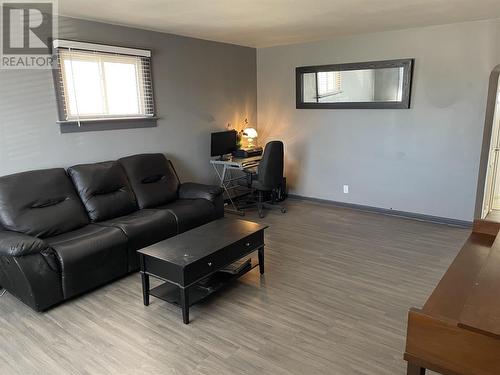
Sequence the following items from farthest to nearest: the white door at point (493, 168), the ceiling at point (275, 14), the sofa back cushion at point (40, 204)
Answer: the white door at point (493, 168)
the ceiling at point (275, 14)
the sofa back cushion at point (40, 204)

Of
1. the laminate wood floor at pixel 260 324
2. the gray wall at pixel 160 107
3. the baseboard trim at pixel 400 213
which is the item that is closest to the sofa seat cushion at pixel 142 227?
the laminate wood floor at pixel 260 324

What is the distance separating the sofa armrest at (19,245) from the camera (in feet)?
8.20

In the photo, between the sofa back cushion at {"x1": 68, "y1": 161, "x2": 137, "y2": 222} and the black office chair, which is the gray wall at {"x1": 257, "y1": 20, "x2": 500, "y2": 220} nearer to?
the black office chair

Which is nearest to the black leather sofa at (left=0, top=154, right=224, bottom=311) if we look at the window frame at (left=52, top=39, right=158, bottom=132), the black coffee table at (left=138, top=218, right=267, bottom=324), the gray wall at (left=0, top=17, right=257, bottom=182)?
the gray wall at (left=0, top=17, right=257, bottom=182)

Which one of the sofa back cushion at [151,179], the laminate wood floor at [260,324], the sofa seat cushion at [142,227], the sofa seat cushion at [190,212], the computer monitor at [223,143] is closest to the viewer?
the laminate wood floor at [260,324]

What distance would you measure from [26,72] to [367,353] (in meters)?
3.52

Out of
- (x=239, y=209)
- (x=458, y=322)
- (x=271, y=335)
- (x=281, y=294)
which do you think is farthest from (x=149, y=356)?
(x=239, y=209)

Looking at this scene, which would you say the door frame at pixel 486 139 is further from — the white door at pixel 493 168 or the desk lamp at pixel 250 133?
the desk lamp at pixel 250 133

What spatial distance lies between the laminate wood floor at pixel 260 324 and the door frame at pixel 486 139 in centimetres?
90

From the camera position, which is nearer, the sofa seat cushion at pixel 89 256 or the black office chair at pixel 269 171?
the sofa seat cushion at pixel 89 256

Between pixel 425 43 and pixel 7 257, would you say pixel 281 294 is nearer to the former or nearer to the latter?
pixel 7 257

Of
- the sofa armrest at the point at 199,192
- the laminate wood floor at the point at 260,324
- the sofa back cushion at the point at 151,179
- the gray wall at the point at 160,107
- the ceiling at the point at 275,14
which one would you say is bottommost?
the laminate wood floor at the point at 260,324

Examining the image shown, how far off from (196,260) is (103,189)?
5.14ft

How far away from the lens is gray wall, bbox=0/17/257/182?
3.22 meters
